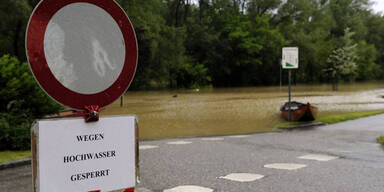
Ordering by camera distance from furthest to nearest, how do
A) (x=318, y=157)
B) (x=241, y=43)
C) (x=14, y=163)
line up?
(x=241, y=43) → (x=318, y=157) → (x=14, y=163)

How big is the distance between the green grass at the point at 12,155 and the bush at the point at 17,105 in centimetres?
36

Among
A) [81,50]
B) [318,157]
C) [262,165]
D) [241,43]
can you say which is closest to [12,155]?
[262,165]

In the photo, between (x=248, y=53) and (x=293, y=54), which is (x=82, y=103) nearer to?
(x=293, y=54)

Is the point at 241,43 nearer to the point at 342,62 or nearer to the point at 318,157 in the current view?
the point at 342,62

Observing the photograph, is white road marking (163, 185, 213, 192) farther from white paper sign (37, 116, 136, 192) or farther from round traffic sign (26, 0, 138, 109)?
round traffic sign (26, 0, 138, 109)

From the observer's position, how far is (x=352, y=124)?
15961 mm

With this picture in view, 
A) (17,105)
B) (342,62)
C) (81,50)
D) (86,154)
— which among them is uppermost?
(342,62)

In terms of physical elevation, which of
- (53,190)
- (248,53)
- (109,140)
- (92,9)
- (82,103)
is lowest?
(53,190)

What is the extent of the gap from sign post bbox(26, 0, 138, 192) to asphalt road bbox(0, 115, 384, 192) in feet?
10.6

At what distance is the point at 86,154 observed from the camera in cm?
236

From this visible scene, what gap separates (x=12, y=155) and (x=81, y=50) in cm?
710

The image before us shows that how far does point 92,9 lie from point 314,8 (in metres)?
80.8

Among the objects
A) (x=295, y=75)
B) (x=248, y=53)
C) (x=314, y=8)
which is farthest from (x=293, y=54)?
(x=314, y=8)

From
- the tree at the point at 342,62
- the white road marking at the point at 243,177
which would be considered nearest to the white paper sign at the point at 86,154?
the white road marking at the point at 243,177
